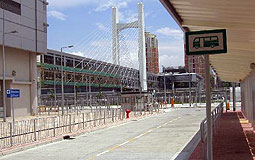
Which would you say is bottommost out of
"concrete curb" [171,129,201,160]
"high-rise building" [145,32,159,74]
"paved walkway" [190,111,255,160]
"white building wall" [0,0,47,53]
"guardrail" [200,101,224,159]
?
"concrete curb" [171,129,201,160]

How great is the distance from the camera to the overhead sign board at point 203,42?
20.1 feet

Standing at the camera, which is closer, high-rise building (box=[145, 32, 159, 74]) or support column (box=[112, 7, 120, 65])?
support column (box=[112, 7, 120, 65])

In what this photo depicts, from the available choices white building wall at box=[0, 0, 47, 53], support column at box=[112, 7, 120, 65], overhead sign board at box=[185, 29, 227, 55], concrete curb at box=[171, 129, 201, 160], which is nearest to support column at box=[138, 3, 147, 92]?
support column at box=[112, 7, 120, 65]

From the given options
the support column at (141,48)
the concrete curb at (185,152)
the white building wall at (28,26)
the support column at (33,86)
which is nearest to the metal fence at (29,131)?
the concrete curb at (185,152)

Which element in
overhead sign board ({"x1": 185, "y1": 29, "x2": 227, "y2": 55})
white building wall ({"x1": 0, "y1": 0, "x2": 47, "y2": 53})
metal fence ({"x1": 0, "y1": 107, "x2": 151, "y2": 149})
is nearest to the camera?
overhead sign board ({"x1": 185, "y1": 29, "x2": 227, "y2": 55})

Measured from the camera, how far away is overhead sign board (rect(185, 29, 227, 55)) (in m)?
6.14

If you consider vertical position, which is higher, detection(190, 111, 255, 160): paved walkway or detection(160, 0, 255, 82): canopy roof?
detection(160, 0, 255, 82): canopy roof

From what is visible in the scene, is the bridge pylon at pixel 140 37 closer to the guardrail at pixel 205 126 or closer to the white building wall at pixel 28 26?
the white building wall at pixel 28 26

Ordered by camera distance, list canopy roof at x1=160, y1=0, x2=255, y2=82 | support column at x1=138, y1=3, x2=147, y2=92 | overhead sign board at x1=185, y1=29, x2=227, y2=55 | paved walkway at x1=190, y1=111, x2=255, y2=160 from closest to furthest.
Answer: overhead sign board at x1=185, y1=29, x2=227, y2=55 < canopy roof at x1=160, y1=0, x2=255, y2=82 < paved walkway at x1=190, y1=111, x2=255, y2=160 < support column at x1=138, y1=3, x2=147, y2=92

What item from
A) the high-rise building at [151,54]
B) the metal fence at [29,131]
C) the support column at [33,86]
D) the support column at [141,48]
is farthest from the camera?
the high-rise building at [151,54]

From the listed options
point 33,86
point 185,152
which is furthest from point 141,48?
point 185,152

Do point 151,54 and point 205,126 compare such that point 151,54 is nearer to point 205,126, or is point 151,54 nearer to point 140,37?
point 140,37

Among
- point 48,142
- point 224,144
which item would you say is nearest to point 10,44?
point 48,142

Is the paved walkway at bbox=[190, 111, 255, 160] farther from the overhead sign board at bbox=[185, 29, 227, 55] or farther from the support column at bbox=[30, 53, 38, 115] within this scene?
the support column at bbox=[30, 53, 38, 115]
